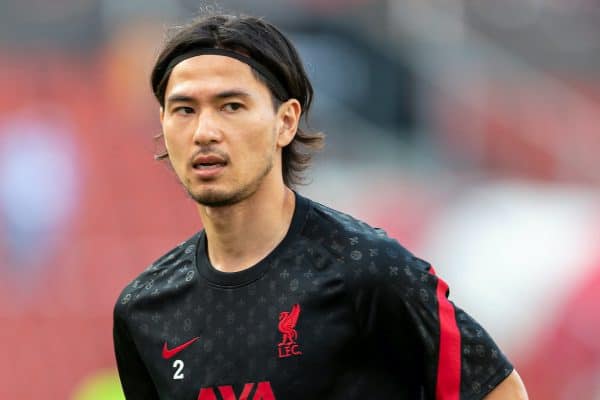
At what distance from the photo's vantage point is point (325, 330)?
3.28m

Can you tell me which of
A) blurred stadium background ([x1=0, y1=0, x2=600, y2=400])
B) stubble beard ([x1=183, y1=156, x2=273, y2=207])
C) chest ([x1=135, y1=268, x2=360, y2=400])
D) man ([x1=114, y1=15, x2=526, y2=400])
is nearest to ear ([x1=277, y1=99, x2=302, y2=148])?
man ([x1=114, y1=15, x2=526, y2=400])

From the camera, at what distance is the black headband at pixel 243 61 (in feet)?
11.4

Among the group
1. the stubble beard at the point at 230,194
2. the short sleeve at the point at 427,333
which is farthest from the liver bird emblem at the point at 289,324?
the stubble beard at the point at 230,194

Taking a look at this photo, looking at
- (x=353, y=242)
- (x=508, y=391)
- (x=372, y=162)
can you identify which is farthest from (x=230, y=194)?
(x=372, y=162)

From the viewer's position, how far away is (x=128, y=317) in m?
3.66

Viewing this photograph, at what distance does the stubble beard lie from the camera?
3342 millimetres

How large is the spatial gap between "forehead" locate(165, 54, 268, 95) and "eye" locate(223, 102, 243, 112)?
46mm

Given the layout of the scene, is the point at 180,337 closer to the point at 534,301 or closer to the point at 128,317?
the point at 128,317

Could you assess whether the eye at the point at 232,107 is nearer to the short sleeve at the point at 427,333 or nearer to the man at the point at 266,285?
the man at the point at 266,285

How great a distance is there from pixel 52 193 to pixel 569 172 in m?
4.44

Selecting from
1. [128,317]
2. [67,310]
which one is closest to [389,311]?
[128,317]

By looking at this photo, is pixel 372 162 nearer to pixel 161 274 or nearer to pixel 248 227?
pixel 161 274

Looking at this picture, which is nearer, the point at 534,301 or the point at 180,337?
the point at 180,337

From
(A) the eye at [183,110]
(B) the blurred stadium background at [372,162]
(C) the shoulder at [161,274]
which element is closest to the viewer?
(A) the eye at [183,110]
